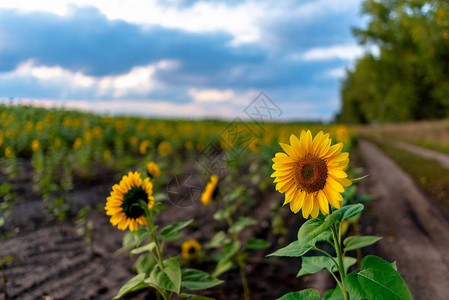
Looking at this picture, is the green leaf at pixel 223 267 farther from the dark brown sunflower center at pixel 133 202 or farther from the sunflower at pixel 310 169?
the sunflower at pixel 310 169

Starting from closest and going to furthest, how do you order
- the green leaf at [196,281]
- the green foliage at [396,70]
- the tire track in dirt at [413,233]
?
the green leaf at [196,281], the tire track in dirt at [413,233], the green foliage at [396,70]

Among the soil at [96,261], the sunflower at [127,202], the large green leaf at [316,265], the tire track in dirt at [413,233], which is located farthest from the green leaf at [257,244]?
the tire track in dirt at [413,233]

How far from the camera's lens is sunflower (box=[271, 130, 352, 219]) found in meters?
1.31

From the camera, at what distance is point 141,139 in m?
9.70

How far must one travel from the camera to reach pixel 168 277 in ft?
5.63

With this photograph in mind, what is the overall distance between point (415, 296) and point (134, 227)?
2.50m

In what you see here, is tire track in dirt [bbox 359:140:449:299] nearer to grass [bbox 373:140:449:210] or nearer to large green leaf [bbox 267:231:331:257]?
grass [bbox 373:140:449:210]

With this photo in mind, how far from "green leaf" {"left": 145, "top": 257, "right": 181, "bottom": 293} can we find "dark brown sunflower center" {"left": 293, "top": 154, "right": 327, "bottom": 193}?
0.80 meters

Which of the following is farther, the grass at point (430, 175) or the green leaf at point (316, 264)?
the grass at point (430, 175)

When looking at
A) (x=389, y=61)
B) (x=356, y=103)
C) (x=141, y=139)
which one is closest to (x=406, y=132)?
(x=389, y=61)

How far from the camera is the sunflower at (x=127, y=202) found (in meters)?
1.89

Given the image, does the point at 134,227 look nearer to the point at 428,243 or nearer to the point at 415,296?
the point at 415,296

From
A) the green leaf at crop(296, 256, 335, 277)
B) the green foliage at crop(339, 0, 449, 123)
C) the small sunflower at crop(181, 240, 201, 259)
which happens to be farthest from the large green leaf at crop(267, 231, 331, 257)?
the green foliage at crop(339, 0, 449, 123)

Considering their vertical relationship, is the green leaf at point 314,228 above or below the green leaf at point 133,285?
above
